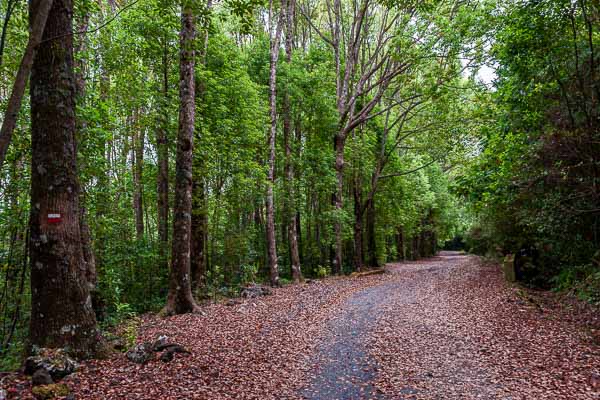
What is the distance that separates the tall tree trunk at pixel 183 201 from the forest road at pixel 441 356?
12.3 ft

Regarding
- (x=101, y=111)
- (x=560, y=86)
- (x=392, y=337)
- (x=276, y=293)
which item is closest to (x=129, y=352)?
(x=392, y=337)

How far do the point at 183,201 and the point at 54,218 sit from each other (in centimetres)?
406

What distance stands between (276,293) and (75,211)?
836 cm

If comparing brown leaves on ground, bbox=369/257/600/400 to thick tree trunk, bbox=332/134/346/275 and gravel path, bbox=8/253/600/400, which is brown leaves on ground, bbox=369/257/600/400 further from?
thick tree trunk, bbox=332/134/346/275

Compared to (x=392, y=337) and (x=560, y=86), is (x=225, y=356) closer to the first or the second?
(x=392, y=337)

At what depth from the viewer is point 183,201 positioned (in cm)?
901

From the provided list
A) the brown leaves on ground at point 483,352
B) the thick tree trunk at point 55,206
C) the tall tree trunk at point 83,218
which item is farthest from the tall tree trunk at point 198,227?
the thick tree trunk at point 55,206

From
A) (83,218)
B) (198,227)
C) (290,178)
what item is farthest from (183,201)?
(290,178)

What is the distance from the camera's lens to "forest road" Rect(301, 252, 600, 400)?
4.66m

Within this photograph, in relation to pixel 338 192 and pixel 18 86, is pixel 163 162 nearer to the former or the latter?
pixel 338 192

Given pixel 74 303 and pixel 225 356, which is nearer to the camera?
pixel 74 303

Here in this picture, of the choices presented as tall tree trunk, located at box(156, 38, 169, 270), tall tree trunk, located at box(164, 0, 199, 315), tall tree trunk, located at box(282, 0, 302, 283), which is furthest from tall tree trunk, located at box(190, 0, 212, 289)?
tall tree trunk, located at box(282, 0, 302, 283)

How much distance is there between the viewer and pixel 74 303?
16.8 feet

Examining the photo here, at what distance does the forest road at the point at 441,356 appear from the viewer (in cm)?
466
